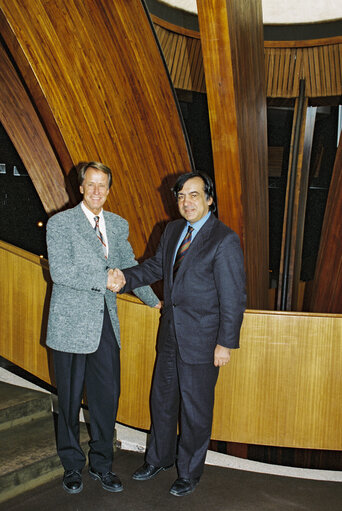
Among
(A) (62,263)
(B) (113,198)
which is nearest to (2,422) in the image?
(A) (62,263)

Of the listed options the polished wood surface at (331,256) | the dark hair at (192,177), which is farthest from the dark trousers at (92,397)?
the polished wood surface at (331,256)

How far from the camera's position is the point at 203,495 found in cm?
264

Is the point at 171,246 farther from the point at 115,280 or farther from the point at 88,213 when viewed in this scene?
the point at 88,213

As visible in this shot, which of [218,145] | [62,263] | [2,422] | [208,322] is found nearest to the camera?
[62,263]

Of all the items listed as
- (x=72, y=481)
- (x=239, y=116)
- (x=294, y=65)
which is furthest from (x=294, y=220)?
(x=72, y=481)

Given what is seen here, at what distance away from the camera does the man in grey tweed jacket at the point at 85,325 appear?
244 cm

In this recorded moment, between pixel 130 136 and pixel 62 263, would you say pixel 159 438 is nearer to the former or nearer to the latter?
pixel 62 263

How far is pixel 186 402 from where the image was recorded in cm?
264

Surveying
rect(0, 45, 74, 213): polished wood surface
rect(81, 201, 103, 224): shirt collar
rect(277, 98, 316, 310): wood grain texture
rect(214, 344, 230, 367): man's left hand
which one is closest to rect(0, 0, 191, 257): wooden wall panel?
rect(0, 45, 74, 213): polished wood surface

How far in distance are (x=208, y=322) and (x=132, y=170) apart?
7.36 feet

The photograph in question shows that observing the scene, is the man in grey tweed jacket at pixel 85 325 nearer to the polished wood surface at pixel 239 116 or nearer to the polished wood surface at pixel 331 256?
the polished wood surface at pixel 239 116

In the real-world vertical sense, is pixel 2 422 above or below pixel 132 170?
below

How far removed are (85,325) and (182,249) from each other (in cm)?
68

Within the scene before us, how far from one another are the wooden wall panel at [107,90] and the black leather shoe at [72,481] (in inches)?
101
